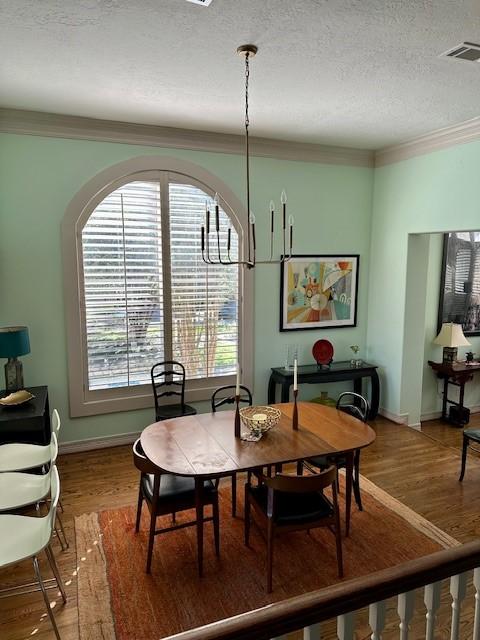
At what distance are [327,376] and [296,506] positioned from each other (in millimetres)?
2420

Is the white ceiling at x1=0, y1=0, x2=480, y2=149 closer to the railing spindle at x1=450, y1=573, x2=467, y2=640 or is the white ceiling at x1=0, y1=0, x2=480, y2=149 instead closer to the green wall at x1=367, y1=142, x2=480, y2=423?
the green wall at x1=367, y1=142, x2=480, y2=423

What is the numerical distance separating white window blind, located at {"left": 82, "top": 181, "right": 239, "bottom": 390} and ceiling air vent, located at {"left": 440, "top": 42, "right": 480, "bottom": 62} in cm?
255

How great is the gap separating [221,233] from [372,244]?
1.95m

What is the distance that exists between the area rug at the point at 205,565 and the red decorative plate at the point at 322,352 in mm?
1926

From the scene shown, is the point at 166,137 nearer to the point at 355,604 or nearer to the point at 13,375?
the point at 13,375

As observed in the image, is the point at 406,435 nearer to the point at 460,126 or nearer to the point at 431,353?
the point at 431,353

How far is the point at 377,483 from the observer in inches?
155

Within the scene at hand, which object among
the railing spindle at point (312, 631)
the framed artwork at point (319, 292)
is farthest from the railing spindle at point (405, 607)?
the framed artwork at point (319, 292)

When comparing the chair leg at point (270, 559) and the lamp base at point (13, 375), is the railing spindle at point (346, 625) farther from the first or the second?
the lamp base at point (13, 375)

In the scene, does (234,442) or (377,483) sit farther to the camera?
(377,483)

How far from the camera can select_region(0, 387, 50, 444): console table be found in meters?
3.37

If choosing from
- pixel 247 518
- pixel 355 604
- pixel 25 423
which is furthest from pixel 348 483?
pixel 25 423

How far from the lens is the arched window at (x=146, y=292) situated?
4340 mm

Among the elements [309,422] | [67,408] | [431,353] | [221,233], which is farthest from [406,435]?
[67,408]
